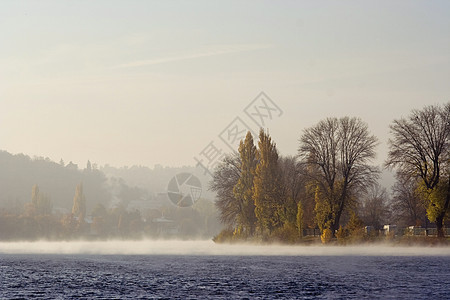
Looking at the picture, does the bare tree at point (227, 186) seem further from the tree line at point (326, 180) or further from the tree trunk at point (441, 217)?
the tree trunk at point (441, 217)

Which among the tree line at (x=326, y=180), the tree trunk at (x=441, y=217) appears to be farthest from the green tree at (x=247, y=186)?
the tree trunk at (x=441, y=217)

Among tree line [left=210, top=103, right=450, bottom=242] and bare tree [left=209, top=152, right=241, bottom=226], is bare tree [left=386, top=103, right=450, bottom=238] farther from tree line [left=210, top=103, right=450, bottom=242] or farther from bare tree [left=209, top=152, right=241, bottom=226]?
bare tree [left=209, top=152, right=241, bottom=226]

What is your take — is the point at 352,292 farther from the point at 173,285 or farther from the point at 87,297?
the point at 87,297

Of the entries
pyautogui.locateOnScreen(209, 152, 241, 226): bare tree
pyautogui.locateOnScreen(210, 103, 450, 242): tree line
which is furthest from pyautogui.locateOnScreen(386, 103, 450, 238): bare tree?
pyautogui.locateOnScreen(209, 152, 241, 226): bare tree

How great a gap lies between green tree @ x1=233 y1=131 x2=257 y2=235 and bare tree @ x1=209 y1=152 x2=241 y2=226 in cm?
405

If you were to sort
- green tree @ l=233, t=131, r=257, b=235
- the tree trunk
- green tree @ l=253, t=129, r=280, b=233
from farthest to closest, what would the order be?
green tree @ l=233, t=131, r=257, b=235 < green tree @ l=253, t=129, r=280, b=233 < the tree trunk

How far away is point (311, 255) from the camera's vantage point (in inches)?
3826

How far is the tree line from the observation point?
3851 inches

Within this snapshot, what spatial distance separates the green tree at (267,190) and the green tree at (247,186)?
11.1ft

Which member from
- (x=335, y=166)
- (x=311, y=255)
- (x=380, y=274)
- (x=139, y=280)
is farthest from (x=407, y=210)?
(x=139, y=280)

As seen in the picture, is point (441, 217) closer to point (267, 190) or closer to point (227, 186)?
point (267, 190)

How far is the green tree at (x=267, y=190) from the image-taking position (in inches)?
4382

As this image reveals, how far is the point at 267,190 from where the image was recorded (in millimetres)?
111438

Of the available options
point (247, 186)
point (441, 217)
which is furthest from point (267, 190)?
point (441, 217)
